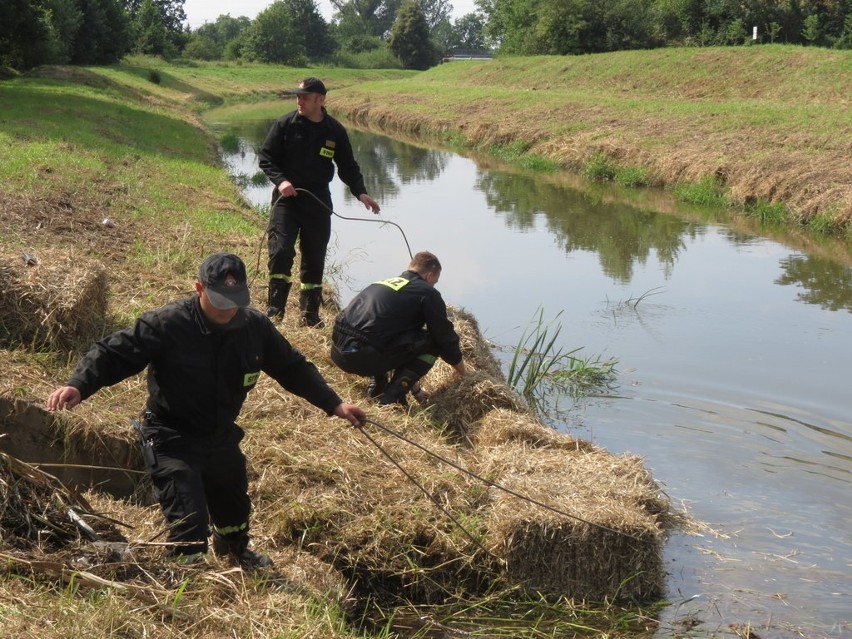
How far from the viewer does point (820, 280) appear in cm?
1382

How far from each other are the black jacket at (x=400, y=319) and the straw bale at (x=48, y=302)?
177 cm

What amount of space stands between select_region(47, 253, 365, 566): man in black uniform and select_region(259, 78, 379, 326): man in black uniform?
155 inches

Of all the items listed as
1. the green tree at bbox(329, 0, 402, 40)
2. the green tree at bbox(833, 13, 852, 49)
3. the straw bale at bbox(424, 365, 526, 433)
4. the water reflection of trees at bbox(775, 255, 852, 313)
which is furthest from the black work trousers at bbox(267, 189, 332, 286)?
the green tree at bbox(329, 0, 402, 40)

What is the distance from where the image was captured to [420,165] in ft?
91.2

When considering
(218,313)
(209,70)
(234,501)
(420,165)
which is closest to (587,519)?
(234,501)

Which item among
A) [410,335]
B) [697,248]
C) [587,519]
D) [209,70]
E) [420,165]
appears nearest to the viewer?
[587,519]

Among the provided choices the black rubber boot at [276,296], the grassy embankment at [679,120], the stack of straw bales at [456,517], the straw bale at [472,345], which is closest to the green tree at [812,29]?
the grassy embankment at [679,120]

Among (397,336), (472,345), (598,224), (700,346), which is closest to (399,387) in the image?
(397,336)

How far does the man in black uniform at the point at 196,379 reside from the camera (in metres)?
4.61

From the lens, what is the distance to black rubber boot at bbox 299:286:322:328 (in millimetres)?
9039

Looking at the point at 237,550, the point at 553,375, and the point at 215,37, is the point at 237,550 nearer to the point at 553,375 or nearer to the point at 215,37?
the point at 553,375

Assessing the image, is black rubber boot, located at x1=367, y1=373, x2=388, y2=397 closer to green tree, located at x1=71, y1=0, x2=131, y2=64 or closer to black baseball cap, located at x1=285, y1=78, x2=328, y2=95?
black baseball cap, located at x1=285, y1=78, x2=328, y2=95

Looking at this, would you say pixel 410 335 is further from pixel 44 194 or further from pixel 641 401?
pixel 44 194

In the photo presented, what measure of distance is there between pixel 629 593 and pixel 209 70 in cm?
6919
